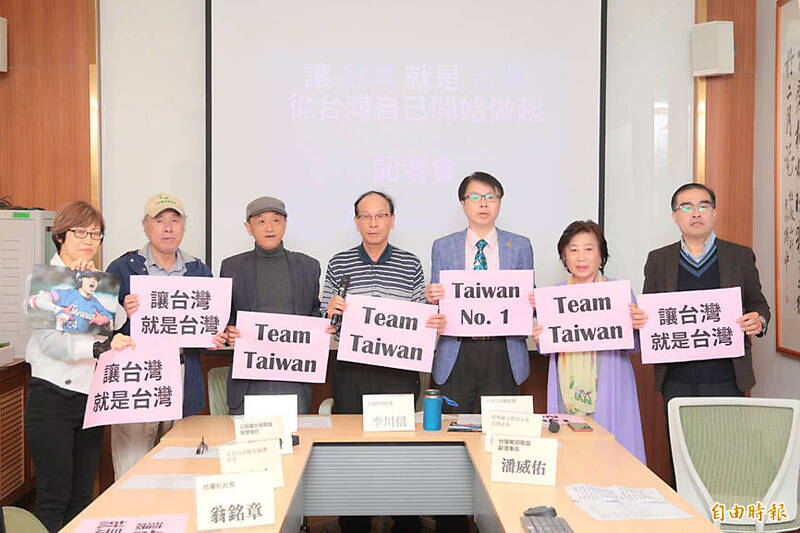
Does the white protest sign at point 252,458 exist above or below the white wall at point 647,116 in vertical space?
below

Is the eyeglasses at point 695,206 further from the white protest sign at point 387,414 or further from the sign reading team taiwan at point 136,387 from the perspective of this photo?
the sign reading team taiwan at point 136,387

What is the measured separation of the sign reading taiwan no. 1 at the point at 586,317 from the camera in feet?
10.1

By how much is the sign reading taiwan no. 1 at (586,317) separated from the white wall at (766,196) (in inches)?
56.6

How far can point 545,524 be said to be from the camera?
1.82 meters

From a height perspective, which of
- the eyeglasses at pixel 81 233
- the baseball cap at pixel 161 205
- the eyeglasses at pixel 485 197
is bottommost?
the eyeglasses at pixel 81 233

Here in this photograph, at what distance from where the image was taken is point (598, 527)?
1.82 m

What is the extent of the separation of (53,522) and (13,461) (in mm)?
1364

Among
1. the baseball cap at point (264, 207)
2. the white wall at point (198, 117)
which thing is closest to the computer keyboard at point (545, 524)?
the baseball cap at point (264, 207)

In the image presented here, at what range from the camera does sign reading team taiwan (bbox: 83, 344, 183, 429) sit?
2723mm

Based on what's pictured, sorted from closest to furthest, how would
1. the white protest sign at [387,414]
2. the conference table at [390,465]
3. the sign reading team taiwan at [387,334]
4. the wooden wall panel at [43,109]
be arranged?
the conference table at [390,465], the white protest sign at [387,414], the sign reading team taiwan at [387,334], the wooden wall panel at [43,109]

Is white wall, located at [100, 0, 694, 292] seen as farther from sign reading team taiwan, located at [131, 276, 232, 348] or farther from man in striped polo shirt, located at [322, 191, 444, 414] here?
sign reading team taiwan, located at [131, 276, 232, 348]

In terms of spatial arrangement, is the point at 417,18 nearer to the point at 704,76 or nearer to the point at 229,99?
the point at 229,99

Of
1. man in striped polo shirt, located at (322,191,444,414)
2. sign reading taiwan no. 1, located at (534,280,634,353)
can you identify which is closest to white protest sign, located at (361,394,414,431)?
man in striped polo shirt, located at (322,191,444,414)

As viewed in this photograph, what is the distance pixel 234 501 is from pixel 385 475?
97 cm
